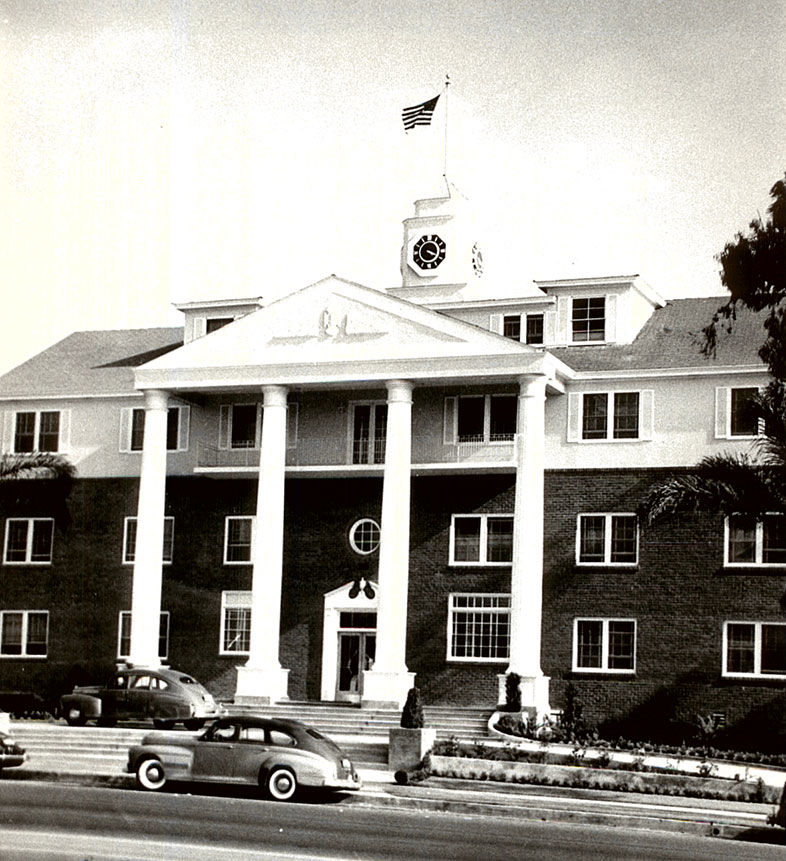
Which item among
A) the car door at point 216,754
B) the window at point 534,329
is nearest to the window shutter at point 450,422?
the window at point 534,329

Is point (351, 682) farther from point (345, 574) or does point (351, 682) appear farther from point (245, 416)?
point (245, 416)

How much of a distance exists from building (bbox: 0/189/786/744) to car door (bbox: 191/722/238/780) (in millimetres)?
11841

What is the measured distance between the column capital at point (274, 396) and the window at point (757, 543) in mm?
11772

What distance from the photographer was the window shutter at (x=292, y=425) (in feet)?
139

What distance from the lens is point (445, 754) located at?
31.2 m

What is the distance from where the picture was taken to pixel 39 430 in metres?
44.5

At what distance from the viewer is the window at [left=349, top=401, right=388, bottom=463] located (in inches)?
1626

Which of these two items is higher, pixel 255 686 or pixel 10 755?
pixel 255 686

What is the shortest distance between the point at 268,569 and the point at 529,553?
268 inches

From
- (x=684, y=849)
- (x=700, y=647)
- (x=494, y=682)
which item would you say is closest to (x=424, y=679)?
(x=494, y=682)

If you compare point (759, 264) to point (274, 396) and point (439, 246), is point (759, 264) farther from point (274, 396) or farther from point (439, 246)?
point (439, 246)

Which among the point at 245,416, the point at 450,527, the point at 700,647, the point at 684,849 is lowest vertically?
the point at 684,849

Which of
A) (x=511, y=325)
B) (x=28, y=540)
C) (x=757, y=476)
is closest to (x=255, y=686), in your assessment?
(x=28, y=540)

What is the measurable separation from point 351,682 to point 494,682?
400 centimetres
